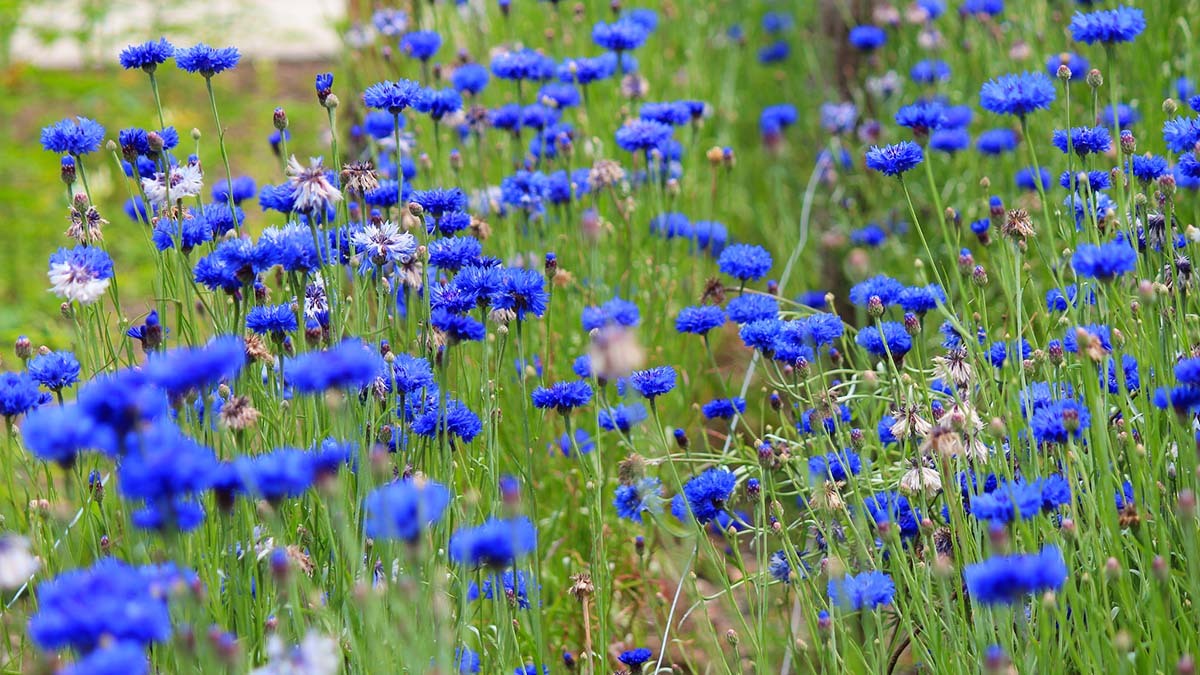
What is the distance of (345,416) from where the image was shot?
1850mm

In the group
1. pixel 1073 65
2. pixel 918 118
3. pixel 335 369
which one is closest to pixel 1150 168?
pixel 918 118

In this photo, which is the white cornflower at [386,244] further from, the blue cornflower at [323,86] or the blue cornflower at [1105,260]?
the blue cornflower at [1105,260]

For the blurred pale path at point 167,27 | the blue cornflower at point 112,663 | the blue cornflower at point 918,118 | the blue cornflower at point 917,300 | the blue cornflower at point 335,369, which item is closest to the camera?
the blue cornflower at point 112,663

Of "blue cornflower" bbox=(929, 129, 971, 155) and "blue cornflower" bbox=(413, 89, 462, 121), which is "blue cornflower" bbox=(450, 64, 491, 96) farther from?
"blue cornflower" bbox=(929, 129, 971, 155)

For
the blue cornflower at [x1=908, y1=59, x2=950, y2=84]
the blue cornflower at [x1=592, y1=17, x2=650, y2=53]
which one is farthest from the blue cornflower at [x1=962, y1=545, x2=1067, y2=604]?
the blue cornflower at [x1=908, y1=59, x2=950, y2=84]

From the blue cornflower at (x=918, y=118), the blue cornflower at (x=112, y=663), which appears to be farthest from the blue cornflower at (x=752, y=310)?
the blue cornflower at (x=112, y=663)

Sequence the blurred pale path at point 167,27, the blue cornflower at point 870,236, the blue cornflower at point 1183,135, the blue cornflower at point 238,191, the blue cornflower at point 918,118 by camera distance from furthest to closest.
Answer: the blurred pale path at point 167,27 < the blue cornflower at point 870,236 < the blue cornflower at point 238,191 < the blue cornflower at point 918,118 < the blue cornflower at point 1183,135

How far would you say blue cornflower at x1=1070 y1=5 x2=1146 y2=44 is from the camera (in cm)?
214

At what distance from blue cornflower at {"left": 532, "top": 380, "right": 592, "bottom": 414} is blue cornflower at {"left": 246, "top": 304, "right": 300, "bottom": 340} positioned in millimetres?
436

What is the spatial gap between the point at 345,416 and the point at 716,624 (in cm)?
135

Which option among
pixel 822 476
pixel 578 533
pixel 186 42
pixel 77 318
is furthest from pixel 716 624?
pixel 186 42

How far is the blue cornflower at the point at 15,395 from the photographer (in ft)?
5.79

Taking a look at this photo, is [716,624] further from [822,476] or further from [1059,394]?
[1059,394]

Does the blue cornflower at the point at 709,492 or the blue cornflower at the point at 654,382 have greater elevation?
the blue cornflower at the point at 654,382
